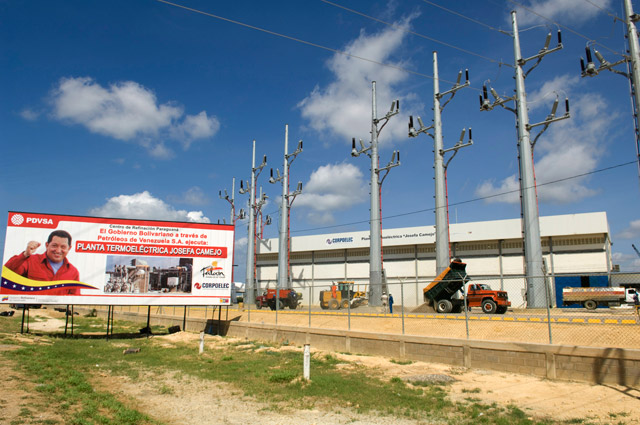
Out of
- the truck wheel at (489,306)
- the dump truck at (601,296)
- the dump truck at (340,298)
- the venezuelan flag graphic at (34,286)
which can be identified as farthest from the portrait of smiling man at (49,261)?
the dump truck at (601,296)

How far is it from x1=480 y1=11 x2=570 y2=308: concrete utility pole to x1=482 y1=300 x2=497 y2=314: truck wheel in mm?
2757

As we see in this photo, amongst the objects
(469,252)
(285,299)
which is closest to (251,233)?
(285,299)

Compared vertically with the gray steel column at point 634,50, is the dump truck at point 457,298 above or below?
below

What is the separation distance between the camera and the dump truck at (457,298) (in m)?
23.7

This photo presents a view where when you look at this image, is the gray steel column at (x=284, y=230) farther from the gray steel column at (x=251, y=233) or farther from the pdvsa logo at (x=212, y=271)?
the pdvsa logo at (x=212, y=271)

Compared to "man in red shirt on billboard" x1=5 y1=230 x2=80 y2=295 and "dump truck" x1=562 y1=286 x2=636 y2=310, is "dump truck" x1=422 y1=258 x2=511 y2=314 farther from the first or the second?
"man in red shirt on billboard" x1=5 y1=230 x2=80 y2=295

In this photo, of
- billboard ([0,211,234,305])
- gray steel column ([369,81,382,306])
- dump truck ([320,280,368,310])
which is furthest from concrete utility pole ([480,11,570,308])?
billboard ([0,211,234,305])

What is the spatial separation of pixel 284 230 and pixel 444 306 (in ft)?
76.0

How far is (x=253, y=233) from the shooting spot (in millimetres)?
49844

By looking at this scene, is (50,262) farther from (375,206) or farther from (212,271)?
(375,206)

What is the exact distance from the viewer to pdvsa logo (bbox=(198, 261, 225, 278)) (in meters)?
23.8

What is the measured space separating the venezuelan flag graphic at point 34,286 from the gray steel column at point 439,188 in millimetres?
20398

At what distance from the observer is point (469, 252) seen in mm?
42875

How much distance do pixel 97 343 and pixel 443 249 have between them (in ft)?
67.8
